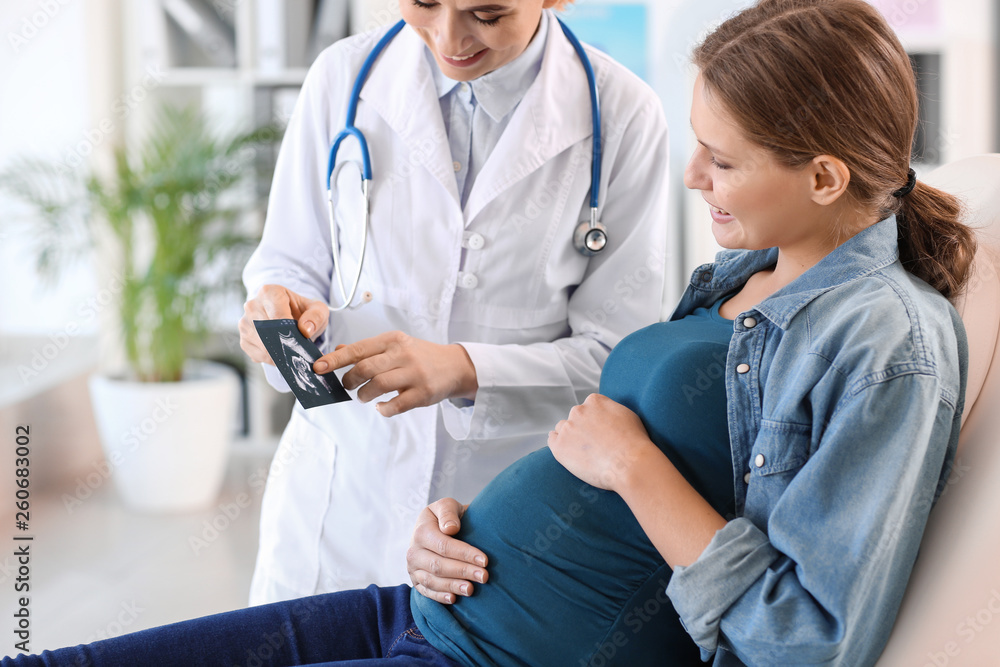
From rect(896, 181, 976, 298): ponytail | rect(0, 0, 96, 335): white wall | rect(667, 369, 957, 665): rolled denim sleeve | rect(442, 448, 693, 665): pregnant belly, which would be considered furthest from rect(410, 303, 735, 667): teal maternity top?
rect(0, 0, 96, 335): white wall

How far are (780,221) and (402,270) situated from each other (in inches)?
23.4

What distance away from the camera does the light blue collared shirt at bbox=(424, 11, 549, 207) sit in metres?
1.29

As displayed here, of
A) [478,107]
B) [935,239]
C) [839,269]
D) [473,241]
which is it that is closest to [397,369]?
[473,241]

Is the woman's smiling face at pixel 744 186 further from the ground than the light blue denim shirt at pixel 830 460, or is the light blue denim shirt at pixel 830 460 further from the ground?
the woman's smiling face at pixel 744 186

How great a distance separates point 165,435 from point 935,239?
8.75 feet

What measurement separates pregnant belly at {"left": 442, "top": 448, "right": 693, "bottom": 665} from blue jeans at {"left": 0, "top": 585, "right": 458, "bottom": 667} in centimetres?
8

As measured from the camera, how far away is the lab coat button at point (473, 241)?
49.7 inches

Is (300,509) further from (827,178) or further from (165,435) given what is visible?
(165,435)

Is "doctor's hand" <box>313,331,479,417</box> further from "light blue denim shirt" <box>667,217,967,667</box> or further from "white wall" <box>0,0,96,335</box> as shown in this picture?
"white wall" <box>0,0,96,335</box>

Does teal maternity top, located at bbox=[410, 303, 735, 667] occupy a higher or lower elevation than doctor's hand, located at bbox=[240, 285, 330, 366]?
lower

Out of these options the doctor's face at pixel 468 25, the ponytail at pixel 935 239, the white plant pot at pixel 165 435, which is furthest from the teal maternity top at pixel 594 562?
the white plant pot at pixel 165 435

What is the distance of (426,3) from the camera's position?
1121 mm

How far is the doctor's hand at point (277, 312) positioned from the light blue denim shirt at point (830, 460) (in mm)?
588

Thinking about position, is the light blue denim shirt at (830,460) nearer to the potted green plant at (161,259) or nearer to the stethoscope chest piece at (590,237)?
the stethoscope chest piece at (590,237)
